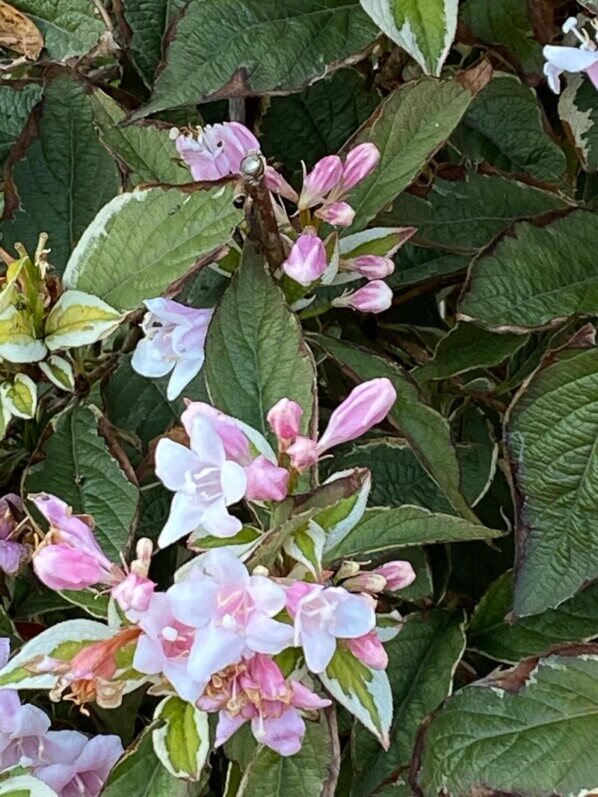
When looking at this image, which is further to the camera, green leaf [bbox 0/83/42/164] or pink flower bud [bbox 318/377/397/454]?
green leaf [bbox 0/83/42/164]

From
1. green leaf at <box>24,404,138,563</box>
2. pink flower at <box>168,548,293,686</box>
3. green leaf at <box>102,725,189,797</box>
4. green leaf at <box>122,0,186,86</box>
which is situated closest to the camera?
pink flower at <box>168,548,293,686</box>

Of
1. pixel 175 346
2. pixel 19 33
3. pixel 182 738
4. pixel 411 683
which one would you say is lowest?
pixel 411 683

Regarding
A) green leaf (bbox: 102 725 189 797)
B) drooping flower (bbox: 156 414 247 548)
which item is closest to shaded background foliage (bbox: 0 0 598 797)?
green leaf (bbox: 102 725 189 797)

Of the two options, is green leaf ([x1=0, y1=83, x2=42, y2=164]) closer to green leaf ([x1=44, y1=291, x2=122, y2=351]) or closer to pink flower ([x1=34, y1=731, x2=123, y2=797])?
green leaf ([x1=44, y1=291, x2=122, y2=351])

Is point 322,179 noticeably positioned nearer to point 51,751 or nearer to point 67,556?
point 67,556

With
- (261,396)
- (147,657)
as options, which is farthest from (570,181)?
(147,657)

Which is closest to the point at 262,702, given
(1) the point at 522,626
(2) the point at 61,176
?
(1) the point at 522,626

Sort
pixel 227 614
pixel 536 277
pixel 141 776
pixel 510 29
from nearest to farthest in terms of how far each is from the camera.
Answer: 1. pixel 227 614
2. pixel 141 776
3. pixel 536 277
4. pixel 510 29
